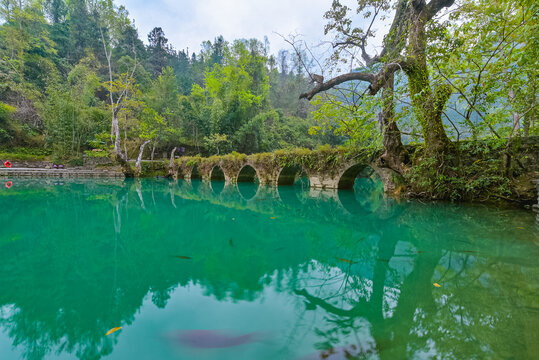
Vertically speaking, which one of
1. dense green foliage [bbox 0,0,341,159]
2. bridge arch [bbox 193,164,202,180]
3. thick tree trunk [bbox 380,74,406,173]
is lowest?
bridge arch [bbox 193,164,202,180]

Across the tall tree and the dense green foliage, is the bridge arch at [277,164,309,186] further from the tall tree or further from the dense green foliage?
the tall tree

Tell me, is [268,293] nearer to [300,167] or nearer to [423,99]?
[423,99]

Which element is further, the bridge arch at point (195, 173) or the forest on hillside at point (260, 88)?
the bridge arch at point (195, 173)

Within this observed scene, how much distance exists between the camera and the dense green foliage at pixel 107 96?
18.8 metres

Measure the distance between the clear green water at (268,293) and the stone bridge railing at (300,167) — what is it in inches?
225

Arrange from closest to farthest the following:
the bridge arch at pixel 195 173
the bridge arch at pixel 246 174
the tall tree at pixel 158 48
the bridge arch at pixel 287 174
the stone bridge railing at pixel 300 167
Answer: the stone bridge railing at pixel 300 167
the bridge arch at pixel 287 174
the bridge arch at pixel 246 174
the bridge arch at pixel 195 173
the tall tree at pixel 158 48

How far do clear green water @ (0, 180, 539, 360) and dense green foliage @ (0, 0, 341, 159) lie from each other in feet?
52.1

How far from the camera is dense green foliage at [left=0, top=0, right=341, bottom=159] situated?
18.8 metres

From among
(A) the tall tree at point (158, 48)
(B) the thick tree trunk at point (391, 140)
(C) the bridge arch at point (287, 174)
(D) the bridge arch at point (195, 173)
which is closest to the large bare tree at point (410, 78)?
(B) the thick tree trunk at point (391, 140)

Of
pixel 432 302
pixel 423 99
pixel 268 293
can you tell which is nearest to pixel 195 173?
pixel 423 99

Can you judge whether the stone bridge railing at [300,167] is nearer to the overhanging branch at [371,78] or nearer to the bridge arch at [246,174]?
the bridge arch at [246,174]

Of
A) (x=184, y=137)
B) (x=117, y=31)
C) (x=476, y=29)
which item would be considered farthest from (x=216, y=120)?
(x=476, y=29)

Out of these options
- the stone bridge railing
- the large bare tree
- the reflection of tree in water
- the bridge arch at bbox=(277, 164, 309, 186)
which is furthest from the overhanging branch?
the bridge arch at bbox=(277, 164, 309, 186)

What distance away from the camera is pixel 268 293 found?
1.97m
